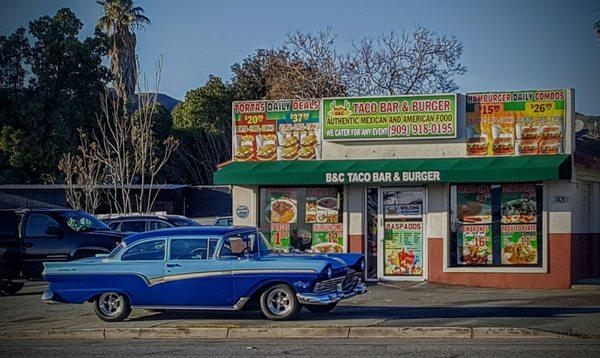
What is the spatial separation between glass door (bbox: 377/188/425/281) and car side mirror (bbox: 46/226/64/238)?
7865 millimetres

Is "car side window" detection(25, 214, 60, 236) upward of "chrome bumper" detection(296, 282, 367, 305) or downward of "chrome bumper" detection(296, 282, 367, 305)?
upward

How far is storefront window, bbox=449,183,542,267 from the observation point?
67.6 feet

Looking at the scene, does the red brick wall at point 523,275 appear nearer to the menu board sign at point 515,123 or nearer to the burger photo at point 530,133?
the menu board sign at point 515,123

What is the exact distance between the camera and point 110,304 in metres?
15.3

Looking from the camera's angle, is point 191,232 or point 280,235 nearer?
point 191,232

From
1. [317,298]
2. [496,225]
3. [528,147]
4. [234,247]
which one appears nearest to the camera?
[317,298]

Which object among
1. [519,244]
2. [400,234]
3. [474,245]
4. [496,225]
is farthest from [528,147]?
[400,234]

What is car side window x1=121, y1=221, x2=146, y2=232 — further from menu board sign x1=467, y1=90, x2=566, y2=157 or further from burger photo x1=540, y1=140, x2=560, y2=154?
burger photo x1=540, y1=140, x2=560, y2=154

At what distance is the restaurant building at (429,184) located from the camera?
20.3 metres

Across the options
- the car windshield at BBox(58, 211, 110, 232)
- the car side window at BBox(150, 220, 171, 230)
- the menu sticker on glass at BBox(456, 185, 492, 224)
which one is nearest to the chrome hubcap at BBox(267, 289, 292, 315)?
the menu sticker on glass at BBox(456, 185, 492, 224)

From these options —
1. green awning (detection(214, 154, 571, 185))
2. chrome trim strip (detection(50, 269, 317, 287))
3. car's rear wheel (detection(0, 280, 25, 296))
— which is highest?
green awning (detection(214, 154, 571, 185))

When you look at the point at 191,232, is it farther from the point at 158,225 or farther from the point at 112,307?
the point at 158,225

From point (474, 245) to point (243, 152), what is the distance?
6418 millimetres

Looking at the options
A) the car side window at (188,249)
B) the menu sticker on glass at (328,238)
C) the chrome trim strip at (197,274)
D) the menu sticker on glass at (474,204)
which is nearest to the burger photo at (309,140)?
the menu sticker on glass at (328,238)
